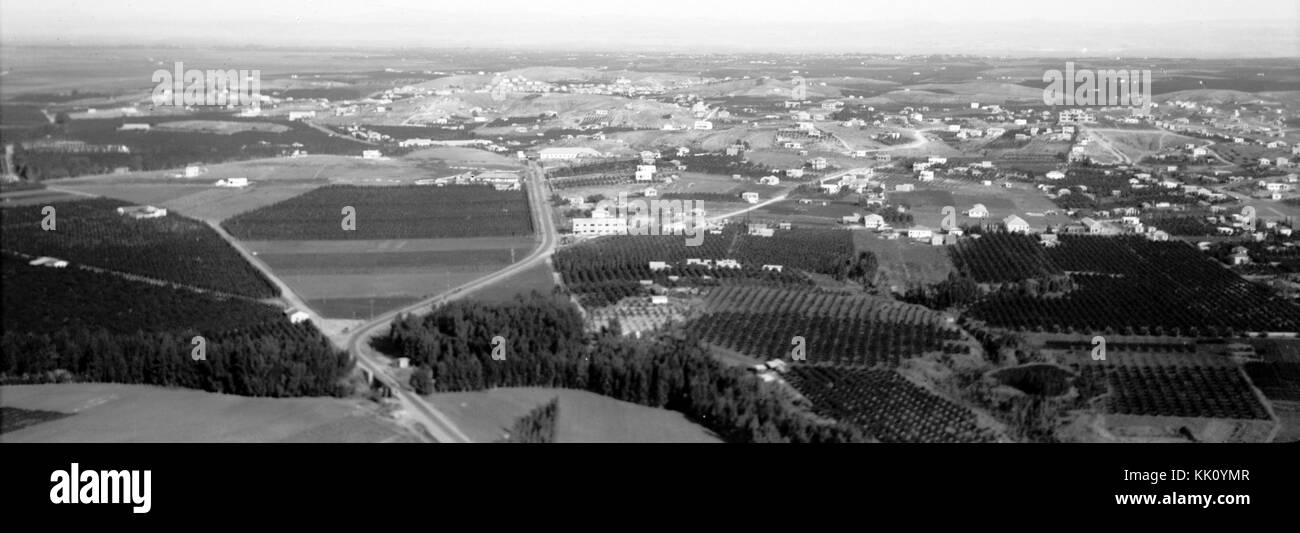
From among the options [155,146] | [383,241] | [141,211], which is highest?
[155,146]

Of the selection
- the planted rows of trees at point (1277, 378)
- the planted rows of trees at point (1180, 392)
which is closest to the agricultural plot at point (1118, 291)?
the planted rows of trees at point (1277, 378)

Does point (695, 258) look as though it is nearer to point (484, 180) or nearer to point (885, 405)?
point (885, 405)

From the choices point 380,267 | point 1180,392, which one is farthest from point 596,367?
point 380,267

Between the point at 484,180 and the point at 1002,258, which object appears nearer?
the point at 1002,258

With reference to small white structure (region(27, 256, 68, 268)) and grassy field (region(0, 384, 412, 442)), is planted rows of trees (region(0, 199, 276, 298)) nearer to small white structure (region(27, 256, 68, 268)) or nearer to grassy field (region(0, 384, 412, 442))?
small white structure (region(27, 256, 68, 268))
